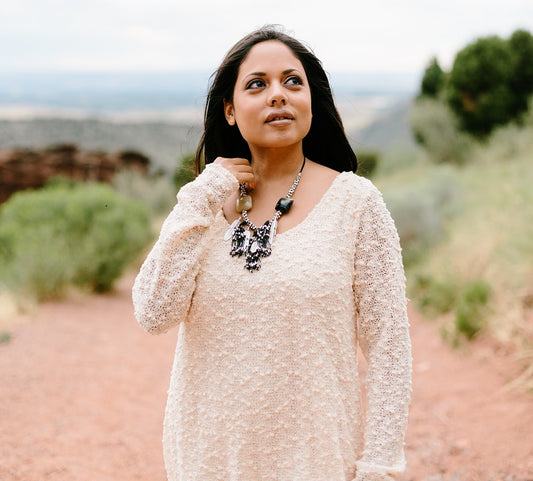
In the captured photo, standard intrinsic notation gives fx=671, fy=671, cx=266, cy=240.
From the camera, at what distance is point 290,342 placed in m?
1.82

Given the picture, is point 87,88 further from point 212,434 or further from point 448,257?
point 212,434

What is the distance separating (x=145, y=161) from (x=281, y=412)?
67.7 feet

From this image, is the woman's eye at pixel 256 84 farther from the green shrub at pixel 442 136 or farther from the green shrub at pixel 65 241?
the green shrub at pixel 442 136

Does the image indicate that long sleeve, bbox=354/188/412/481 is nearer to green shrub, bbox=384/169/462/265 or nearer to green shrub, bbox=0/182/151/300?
green shrub, bbox=0/182/151/300

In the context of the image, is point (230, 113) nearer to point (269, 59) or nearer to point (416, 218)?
point (269, 59)

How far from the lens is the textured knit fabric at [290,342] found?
1.82 metres

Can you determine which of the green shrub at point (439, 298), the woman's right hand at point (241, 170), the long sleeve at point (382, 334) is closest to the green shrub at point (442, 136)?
the green shrub at point (439, 298)

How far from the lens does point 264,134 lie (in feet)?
6.66

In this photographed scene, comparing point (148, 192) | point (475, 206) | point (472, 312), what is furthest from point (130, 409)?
point (148, 192)

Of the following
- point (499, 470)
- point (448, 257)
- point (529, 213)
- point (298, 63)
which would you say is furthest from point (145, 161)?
point (298, 63)

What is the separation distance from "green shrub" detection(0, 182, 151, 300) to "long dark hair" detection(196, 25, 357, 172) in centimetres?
→ 648

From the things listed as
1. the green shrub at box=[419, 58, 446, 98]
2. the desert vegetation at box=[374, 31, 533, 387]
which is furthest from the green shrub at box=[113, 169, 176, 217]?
the green shrub at box=[419, 58, 446, 98]

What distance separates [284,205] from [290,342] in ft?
1.35

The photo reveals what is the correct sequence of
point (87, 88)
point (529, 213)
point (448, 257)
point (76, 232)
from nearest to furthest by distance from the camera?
point (529, 213) → point (448, 257) → point (76, 232) → point (87, 88)
